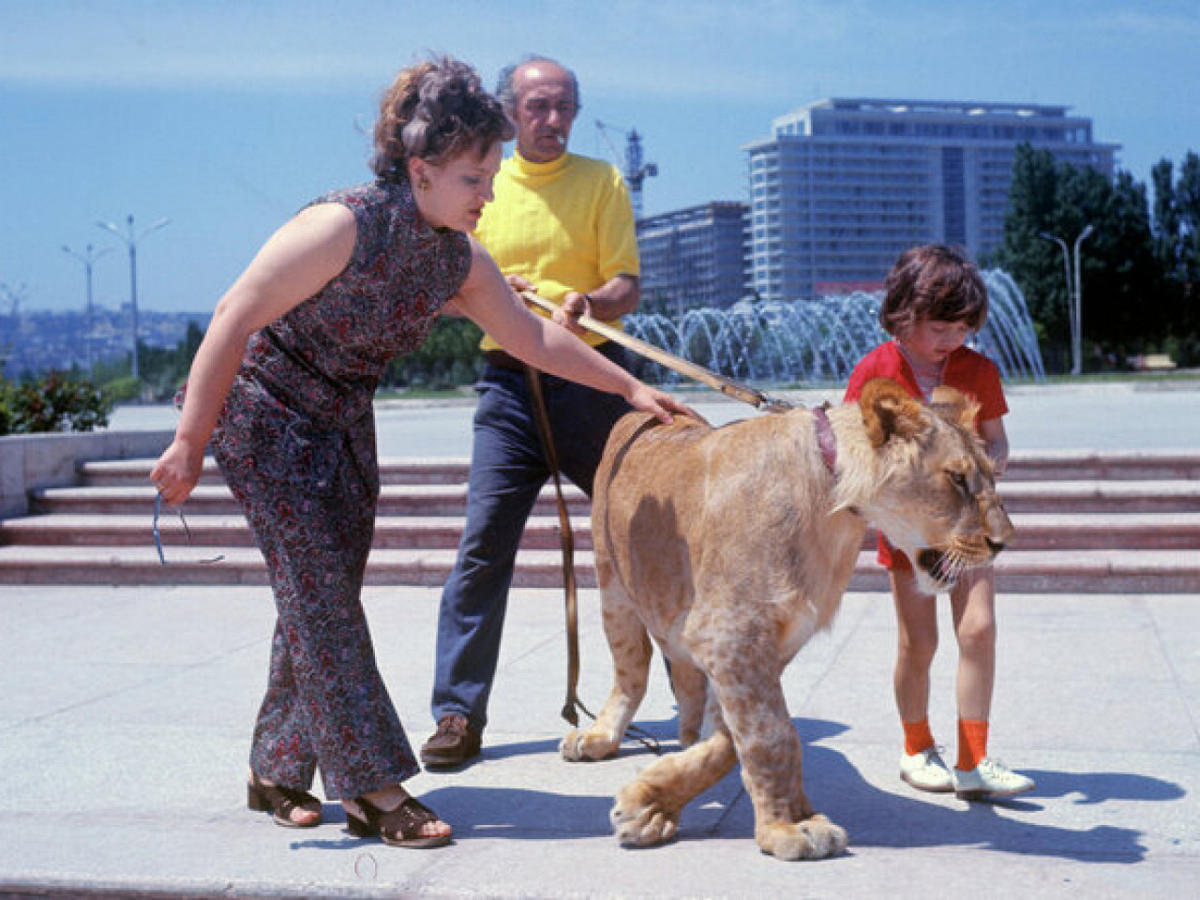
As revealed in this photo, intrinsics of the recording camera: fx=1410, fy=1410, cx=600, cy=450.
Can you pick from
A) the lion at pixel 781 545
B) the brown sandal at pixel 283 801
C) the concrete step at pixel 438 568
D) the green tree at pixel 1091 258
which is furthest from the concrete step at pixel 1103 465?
the green tree at pixel 1091 258

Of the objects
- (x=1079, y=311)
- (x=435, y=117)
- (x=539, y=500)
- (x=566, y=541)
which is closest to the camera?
(x=435, y=117)

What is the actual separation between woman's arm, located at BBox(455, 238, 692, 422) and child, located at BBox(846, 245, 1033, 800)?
0.67 metres

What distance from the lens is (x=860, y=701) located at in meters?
5.78

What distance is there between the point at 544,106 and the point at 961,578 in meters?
2.32

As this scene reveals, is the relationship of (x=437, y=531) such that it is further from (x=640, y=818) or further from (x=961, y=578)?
(x=640, y=818)

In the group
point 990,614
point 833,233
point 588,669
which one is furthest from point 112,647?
point 833,233

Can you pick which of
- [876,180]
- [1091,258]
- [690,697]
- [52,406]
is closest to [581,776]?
[690,697]

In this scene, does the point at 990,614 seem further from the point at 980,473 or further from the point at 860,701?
the point at 860,701

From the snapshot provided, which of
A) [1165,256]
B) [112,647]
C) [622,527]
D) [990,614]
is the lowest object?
[112,647]

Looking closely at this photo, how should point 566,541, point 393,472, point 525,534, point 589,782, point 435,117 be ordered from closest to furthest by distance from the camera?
1. point 435,117
2. point 589,782
3. point 566,541
4. point 525,534
5. point 393,472

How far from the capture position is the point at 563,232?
531cm

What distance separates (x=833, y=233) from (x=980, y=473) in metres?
133

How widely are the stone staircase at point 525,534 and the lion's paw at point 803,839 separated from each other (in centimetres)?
464

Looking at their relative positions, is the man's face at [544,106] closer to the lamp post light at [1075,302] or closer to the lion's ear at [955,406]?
the lion's ear at [955,406]
